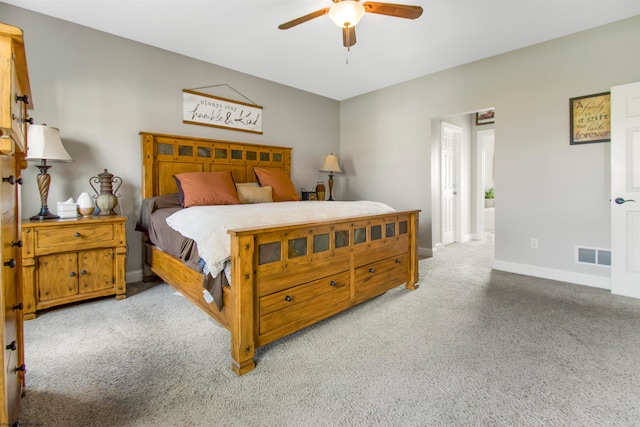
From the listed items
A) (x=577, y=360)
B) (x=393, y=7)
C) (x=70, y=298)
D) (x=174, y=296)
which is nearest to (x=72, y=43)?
(x=70, y=298)

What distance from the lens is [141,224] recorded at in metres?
3.14

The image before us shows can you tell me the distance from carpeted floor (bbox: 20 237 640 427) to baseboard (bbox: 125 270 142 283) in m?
0.61

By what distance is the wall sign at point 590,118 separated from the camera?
2994mm

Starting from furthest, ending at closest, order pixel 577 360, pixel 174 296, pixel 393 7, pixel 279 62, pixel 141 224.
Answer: pixel 279 62, pixel 141 224, pixel 174 296, pixel 393 7, pixel 577 360

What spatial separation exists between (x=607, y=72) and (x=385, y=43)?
2.19m

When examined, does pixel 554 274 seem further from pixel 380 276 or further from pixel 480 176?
pixel 480 176

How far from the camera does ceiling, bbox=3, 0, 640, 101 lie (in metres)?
2.65

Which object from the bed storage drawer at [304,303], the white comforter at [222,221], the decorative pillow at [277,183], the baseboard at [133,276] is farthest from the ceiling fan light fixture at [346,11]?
the baseboard at [133,276]

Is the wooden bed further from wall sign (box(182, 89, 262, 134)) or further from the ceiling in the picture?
the ceiling

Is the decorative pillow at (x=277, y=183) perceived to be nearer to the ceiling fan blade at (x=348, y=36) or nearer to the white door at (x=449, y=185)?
the ceiling fan blade at (x=348, y=36)

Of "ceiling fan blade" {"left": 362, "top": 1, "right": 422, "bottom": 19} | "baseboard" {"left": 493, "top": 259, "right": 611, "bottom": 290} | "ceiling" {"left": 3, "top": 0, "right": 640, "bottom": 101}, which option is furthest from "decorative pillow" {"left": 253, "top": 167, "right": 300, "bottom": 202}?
"baseboard" {"left": 493, "top": 259, "right": 611, "bottom": 290}

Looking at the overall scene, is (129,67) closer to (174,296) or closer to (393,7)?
(174,296)

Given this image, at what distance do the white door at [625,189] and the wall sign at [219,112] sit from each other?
3.96 metres

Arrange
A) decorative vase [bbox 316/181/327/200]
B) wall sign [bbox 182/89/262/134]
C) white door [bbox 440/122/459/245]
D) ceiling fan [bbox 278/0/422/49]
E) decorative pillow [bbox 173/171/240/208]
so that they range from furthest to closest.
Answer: white door [bbox 440/122/459/245]
decorative vase [bbox 316/181/327/200]
wall sign [bbox 182/89/262/134]
decorative pillow [bbox 173/171/240/208]
ceiling fan [bbox 278/0/422/49]
